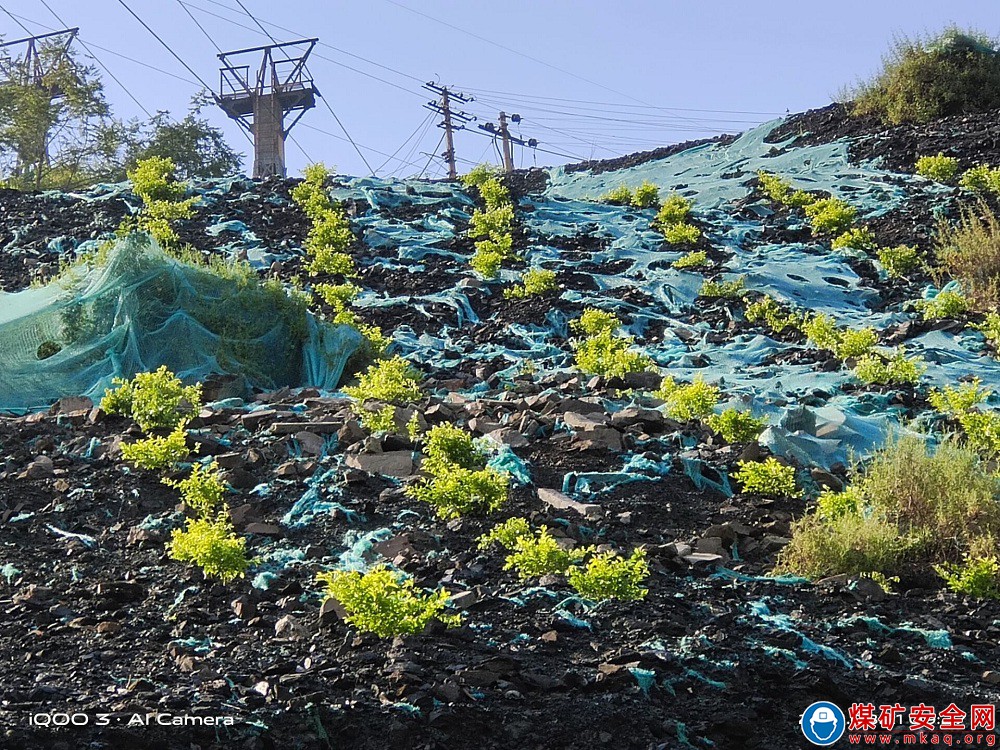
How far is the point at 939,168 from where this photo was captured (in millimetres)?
10953

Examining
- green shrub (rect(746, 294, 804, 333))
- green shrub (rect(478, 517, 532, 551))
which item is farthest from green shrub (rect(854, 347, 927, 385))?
green shrub (rect(478, 517, 532, 551))

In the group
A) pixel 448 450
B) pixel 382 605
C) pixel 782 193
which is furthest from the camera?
pixel 782 193

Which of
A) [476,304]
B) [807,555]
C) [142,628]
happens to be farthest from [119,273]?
[807,555]

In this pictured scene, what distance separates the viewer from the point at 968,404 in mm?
5805

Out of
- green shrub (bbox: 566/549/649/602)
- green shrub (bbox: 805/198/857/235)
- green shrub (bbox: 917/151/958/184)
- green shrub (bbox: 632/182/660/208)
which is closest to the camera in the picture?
green shrub (bbox: 566/549/649/602)

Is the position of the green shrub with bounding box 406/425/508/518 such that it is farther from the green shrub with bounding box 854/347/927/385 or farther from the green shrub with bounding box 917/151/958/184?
the green shrub with bounding box 917/151/958/184

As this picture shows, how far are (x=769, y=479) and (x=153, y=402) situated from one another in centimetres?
295

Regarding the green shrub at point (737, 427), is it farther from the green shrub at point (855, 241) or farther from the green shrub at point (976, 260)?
the green shrub at point (855, 241)

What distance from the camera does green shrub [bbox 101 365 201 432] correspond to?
5.29m

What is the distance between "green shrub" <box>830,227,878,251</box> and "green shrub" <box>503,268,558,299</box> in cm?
277

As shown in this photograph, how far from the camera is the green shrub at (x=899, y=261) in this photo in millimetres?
9141

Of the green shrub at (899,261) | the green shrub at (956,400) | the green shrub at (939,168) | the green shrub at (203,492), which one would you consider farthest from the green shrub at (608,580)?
the green shrub at (939,168)

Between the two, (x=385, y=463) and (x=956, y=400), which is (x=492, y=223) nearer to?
(x=956, y=400)

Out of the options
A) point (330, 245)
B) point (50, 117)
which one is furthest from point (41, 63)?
point (330, 245)
